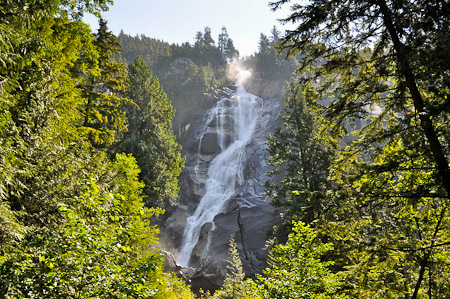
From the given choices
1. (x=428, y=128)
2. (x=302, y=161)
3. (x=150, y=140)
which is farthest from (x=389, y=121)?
(x=150, y=140)

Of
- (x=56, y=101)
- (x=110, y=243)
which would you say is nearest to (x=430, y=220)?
(x=110, y=243)

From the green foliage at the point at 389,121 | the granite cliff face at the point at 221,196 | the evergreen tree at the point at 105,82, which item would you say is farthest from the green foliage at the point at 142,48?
the green foliage at the point at 389,121

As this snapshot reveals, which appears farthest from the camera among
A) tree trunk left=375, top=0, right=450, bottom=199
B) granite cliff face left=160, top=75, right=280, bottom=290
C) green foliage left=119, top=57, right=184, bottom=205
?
granite cliff face left=160, top=75, right=280, bottom=290

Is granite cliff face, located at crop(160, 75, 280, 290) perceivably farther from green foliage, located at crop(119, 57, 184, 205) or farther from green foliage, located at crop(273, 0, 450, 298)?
green foliage, located at crop(273, 0, 450, 298)

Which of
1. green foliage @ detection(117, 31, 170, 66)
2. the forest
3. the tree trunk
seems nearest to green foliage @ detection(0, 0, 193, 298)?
the forest

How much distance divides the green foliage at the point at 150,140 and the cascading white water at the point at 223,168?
8.86 meters

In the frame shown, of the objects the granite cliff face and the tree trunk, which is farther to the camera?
the granite cliff face

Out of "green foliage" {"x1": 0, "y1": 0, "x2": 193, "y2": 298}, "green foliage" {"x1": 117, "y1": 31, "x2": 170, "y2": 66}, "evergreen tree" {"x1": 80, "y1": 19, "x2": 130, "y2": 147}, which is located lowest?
"green foliage" {"x1": 0, "y1": 0, "x2": 193, "y2": 298}

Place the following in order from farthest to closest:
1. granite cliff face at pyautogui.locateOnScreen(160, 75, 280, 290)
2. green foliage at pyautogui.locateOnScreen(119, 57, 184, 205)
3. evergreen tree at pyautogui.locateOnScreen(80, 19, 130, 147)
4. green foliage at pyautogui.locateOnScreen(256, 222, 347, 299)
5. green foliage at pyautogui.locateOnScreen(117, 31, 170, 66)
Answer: green foliage at pyautogui.locateOnScreen(117, 31, 170, 66)
granite cliff face at pyautogui.locateOnScreen(160, 75, 280, 290)
green foliage at pyautogui.locateOnScreen(119, 57, 184, 205)
evergreen tree at pyautogui.locateOnScreen(80, 19, 130, 147)
green foliage at pyautogui.locateOnScreen(256, 222, 347, 299)

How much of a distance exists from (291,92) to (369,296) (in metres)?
15.8

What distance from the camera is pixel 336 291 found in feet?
18.0

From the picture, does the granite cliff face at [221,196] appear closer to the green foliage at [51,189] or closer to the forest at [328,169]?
the green foliage at [51,189]

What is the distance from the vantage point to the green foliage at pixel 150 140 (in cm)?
2152

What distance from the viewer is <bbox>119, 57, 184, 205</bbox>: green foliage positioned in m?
21.5
